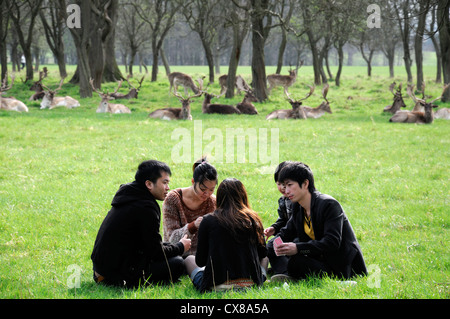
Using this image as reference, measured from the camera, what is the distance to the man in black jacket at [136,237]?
14.8 feet

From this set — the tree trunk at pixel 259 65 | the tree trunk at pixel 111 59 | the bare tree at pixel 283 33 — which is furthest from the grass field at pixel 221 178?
the tree trunk at pixel 111 59

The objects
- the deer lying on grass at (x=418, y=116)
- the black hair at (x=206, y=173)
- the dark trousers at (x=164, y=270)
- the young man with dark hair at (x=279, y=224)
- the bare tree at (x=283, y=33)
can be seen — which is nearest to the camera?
the dark trousers at (x=164, y=270)

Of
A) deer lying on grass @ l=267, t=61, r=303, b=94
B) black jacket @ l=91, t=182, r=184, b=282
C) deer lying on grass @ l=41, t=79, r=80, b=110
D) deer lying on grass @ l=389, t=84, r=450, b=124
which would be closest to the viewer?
black jacket @ l=91, t=182, r=184, b=282

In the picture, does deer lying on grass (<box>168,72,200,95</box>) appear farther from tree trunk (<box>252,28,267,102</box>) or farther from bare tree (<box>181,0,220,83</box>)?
tree trunk (<box>252,28,267,102</box>)

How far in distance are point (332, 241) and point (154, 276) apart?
1645 mm

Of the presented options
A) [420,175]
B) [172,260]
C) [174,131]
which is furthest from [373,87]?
[172,260]

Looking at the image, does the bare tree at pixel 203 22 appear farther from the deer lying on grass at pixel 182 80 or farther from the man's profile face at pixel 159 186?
the man's profile face at pixel 159 186

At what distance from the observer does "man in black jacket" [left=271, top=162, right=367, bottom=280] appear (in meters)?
4.53

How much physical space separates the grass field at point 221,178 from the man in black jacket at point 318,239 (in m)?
0.20

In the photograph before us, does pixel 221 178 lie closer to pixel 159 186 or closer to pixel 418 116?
pixel 159 186

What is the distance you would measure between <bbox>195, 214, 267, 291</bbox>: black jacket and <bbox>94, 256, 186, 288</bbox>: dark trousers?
461mm

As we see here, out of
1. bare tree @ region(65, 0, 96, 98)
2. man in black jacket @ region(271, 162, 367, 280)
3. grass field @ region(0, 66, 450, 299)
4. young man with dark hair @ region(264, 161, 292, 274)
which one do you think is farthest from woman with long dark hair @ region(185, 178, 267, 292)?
bare tree @ region(65, 0, 96, 98)

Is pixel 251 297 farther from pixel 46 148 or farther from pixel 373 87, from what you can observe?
pixel 373 87

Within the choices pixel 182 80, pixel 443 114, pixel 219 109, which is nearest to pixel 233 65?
pixel 182 80
